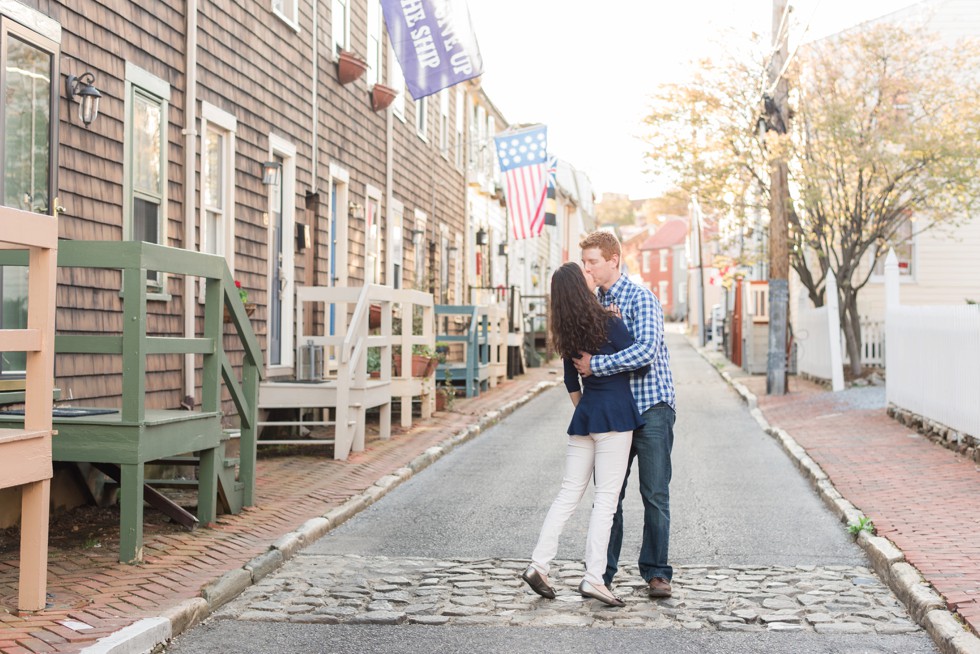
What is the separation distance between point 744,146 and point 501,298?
952 centimetres

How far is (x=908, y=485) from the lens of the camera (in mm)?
9547

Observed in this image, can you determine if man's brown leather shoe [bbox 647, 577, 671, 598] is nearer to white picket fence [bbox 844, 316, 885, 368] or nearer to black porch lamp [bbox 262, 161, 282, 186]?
black porch lamp [bbox 262, 161, 282, 186]

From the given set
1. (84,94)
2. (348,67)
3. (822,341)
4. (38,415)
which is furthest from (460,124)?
(38,415)

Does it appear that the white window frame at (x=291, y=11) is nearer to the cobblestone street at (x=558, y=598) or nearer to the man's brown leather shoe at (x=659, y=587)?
the cobblestone street at (x=558, y=598)

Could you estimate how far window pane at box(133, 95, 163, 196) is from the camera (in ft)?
31.6

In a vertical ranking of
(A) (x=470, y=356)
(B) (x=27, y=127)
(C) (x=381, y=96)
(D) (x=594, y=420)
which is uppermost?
(C) (x=381, y=96)

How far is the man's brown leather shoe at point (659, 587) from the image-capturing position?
611cm

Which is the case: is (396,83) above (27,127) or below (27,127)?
above

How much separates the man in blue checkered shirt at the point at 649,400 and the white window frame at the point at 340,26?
1029 cm

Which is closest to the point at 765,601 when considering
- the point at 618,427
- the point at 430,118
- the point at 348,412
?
the point at 618,427

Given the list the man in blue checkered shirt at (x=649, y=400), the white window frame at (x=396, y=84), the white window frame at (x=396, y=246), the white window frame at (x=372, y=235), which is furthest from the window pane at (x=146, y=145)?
the white window frame at (x=396, y=84)

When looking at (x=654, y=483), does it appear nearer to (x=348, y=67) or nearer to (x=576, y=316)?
(x=576, y=316)

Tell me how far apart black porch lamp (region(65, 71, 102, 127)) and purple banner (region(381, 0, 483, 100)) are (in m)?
5.66

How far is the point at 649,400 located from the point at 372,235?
12.1 m
